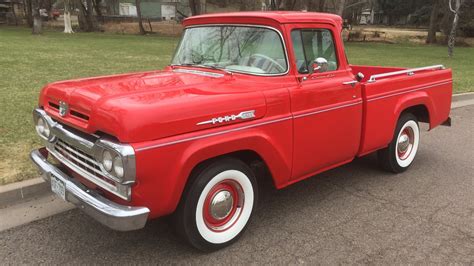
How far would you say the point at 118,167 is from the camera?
2.78m

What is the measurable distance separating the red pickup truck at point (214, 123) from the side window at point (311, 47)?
13 mm

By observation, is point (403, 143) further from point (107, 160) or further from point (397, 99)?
point (107, 160)

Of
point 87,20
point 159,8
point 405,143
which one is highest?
point 159,8

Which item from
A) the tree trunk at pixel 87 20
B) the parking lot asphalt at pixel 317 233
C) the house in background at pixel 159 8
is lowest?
the parking lot asphalt at pixel 317 233

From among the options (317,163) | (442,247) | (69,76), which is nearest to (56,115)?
(317,163)

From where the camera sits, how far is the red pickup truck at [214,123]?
9.36 feet

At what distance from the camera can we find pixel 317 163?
13.2ft

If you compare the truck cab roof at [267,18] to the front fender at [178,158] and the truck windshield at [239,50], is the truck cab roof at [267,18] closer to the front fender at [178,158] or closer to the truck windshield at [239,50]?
the truck windshield at [239,50]

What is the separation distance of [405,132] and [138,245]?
3.53 m

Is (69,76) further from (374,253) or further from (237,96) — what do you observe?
(374,253)

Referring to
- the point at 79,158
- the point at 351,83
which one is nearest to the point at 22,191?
the point at 79,158

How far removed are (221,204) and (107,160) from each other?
990 millimetres

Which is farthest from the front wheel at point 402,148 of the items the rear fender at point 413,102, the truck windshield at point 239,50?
the truck windshield at point 239,50

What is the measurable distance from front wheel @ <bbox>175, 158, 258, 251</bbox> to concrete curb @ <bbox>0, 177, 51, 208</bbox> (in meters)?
1.75
